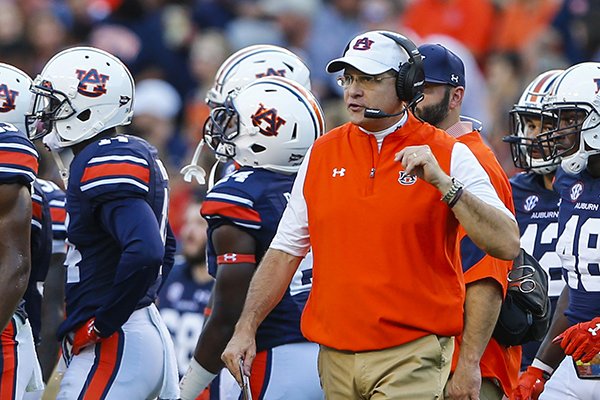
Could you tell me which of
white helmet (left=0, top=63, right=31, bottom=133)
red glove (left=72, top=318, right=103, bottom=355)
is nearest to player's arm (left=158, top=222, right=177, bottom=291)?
red glove (left=72, top=318, right=103, bottom=355)

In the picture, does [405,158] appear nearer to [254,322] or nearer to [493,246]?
[493,246]

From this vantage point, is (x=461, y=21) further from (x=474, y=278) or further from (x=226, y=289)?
(x=474, y=278)

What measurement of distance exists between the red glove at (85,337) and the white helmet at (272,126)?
1071 mm

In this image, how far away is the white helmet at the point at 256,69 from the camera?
287 inches

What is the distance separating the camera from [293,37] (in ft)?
43.2

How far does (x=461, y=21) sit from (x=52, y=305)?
7.12 m

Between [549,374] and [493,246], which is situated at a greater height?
[493,246]

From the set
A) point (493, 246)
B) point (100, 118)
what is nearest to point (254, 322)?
point (493, 246)

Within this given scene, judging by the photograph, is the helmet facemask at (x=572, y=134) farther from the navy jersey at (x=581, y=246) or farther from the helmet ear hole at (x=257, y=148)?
the helmet ear hole at (x=257, y=148)

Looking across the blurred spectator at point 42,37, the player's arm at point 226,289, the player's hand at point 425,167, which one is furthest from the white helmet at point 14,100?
the blurred spectator at point 42,37

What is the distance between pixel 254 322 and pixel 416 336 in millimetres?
637

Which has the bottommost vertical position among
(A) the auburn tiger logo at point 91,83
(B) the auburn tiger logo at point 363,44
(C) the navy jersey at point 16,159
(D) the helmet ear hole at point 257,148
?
(D) the helmet ear hole at point 257,148

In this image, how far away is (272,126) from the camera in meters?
6.09

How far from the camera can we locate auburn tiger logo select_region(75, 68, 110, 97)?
595 centimetres
